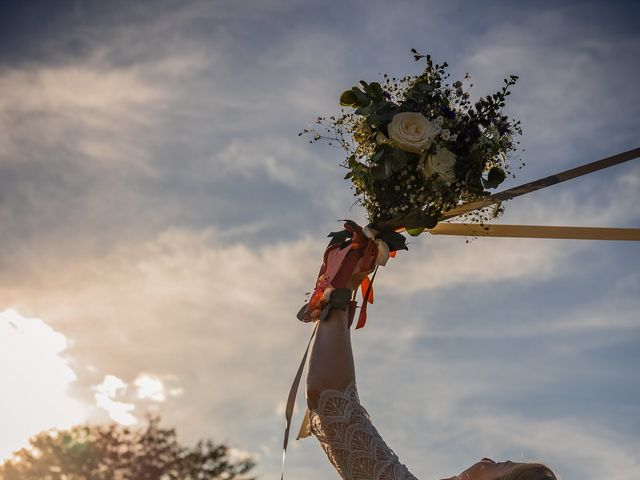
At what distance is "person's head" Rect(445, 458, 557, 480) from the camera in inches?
137

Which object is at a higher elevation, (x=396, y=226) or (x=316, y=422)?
(x=396, y=226)

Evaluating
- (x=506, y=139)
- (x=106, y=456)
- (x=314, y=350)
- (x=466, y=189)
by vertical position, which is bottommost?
(x=314, y=350)

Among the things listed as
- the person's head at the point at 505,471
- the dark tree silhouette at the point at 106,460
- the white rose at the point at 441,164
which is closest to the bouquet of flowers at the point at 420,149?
the white rose at the point at 441,164

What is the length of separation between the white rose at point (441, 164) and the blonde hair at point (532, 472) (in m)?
1.87

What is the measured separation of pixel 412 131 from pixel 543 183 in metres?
0.86

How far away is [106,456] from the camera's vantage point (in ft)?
67.2

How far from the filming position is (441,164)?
4641 mm

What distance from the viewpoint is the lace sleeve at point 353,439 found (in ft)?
12.3

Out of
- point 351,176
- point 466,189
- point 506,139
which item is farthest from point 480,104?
point 351,176

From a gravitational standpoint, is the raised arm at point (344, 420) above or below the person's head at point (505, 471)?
above

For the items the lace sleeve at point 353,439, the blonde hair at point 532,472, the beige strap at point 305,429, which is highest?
the beige strap at point 305,429

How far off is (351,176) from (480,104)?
3.32 feet

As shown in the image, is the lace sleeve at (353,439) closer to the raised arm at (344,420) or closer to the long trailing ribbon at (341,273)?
the raised arm at (344,420)

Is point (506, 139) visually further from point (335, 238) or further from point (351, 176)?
point (335, 238)
